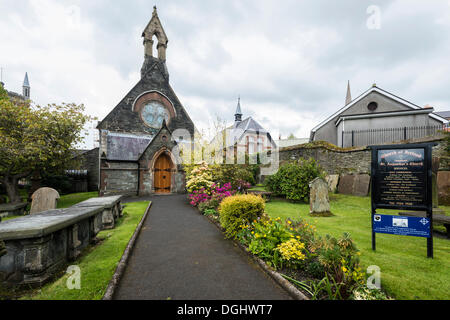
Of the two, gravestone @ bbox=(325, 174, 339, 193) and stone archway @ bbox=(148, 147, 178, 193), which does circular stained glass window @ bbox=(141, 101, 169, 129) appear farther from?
gravestone @ bbox=(325, 174, 339, 193)

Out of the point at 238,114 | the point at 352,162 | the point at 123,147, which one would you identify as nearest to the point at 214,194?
the point at 352,162

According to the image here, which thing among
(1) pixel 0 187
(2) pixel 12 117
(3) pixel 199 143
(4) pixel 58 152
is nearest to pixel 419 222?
(3) pixel 199 143

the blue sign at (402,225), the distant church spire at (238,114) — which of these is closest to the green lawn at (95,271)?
the blue sign at (402,225)

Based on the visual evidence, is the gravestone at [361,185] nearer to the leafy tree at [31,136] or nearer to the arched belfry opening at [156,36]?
the leafy tree at [31,136]

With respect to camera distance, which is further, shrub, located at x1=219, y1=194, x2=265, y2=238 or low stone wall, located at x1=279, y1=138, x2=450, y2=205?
low stone wall, located at x1=279, y1=138, x2=450, y2=205

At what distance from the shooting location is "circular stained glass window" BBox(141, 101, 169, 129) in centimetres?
1975

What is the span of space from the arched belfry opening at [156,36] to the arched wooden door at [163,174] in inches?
521

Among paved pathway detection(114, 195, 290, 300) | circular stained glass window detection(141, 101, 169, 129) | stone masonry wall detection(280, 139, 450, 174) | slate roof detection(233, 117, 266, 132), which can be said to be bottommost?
paved pathway detection(114, 195, 290, 300)

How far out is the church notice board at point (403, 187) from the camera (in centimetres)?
411

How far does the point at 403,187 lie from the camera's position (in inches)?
172

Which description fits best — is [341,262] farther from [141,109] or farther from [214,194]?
[141,109]

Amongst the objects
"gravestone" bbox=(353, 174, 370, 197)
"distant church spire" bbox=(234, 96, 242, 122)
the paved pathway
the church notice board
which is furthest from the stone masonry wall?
"distant church spire" bbox=(234, 96, 242, 122)

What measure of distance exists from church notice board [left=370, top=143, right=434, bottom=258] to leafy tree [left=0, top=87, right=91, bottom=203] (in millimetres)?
14532

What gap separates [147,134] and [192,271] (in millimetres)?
18027
